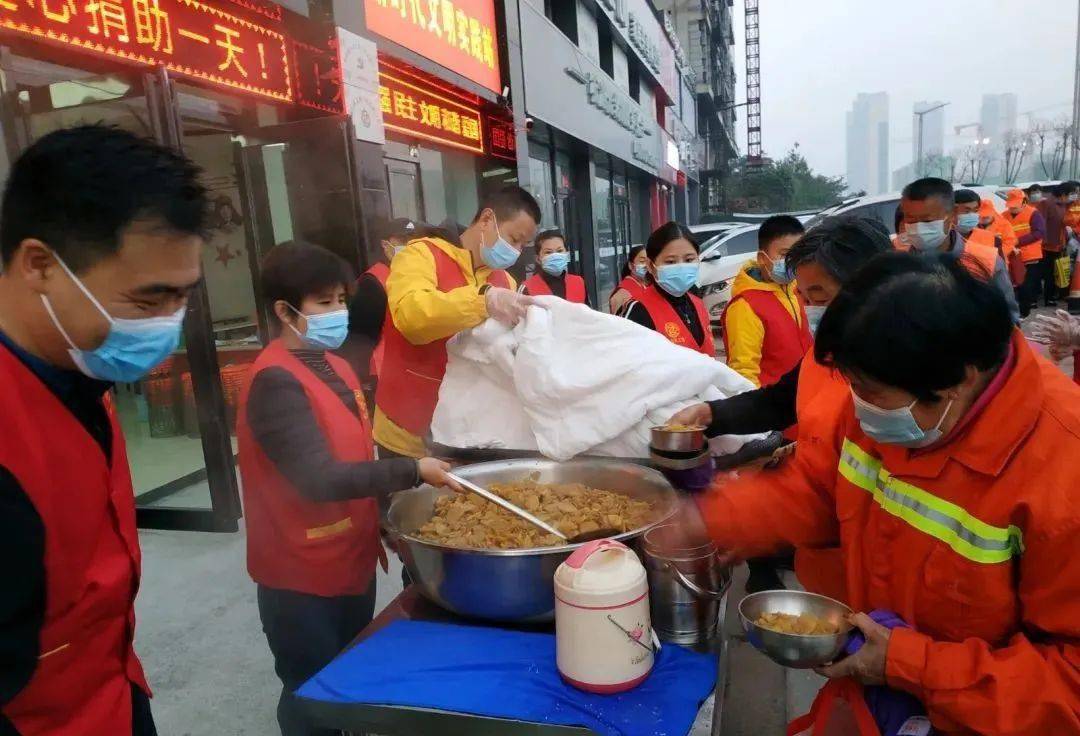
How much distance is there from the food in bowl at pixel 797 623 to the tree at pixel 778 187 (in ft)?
128

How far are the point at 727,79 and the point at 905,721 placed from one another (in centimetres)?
5101

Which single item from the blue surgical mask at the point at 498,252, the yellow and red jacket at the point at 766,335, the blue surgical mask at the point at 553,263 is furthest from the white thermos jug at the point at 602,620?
the blue surgical mask at the point at 553,263

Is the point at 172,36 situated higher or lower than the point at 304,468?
higher

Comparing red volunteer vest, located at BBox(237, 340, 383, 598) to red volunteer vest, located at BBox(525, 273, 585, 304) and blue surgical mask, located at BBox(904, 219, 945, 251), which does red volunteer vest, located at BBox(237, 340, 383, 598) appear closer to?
red volunteer vest, located at BBox(525, 273, 585, 304)

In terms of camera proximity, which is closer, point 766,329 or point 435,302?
point 435,302

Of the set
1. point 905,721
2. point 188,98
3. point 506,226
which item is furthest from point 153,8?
point 905,721

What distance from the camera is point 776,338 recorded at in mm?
3613

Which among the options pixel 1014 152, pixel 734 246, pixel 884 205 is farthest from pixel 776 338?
pixel 1014 152

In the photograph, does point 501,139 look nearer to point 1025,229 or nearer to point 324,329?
point 324,329

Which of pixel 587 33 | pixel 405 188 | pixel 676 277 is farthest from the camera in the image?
pixel 587 33

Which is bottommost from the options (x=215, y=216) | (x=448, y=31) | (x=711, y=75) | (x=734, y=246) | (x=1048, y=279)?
(x=1048, y=279)

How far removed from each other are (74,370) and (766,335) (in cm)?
306

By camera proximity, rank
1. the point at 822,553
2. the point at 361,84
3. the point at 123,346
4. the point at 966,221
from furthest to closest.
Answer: the point at 966,221, the point at 361,84, the point at 822,553, the point at 123,346

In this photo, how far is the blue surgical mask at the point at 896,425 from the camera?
1327mm
